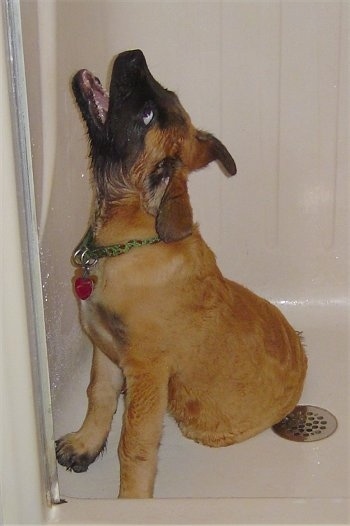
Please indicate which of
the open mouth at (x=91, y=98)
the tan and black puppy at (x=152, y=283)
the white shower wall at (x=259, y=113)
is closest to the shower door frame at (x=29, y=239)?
the tan and black puppy at (x=152, y=283)

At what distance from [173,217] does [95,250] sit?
0.47ft

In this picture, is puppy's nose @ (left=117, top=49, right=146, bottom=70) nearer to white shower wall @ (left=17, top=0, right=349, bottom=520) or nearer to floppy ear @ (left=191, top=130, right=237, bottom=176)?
floppy ear @ (left=191, top=130, right=237, bottom=176)

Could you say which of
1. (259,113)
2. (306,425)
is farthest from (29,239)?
(259,113)

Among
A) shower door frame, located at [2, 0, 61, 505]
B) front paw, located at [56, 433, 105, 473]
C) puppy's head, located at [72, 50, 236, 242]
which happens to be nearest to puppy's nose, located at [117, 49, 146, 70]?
puppy's head, located at [72, 50, 236, 242]

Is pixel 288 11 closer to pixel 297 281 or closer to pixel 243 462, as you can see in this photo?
pixel 297 281

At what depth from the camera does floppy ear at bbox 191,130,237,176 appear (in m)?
1.10

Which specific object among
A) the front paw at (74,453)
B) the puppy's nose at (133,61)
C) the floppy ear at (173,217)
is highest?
the puppy's nose at (133,61)

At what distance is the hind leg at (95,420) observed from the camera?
3.86ft

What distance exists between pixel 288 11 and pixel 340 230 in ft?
1.46

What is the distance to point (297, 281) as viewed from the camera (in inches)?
64.8

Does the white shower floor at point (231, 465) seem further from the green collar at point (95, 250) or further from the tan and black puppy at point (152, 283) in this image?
the green collar at point (95, 250)

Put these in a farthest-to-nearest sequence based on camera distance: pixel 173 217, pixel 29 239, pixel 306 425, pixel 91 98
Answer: pixel 306 425 → pixel 91 98 → pixel 173 217 → pixel 29 239

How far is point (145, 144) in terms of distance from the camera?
103cm

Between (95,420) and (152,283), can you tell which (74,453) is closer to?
(95,420)
